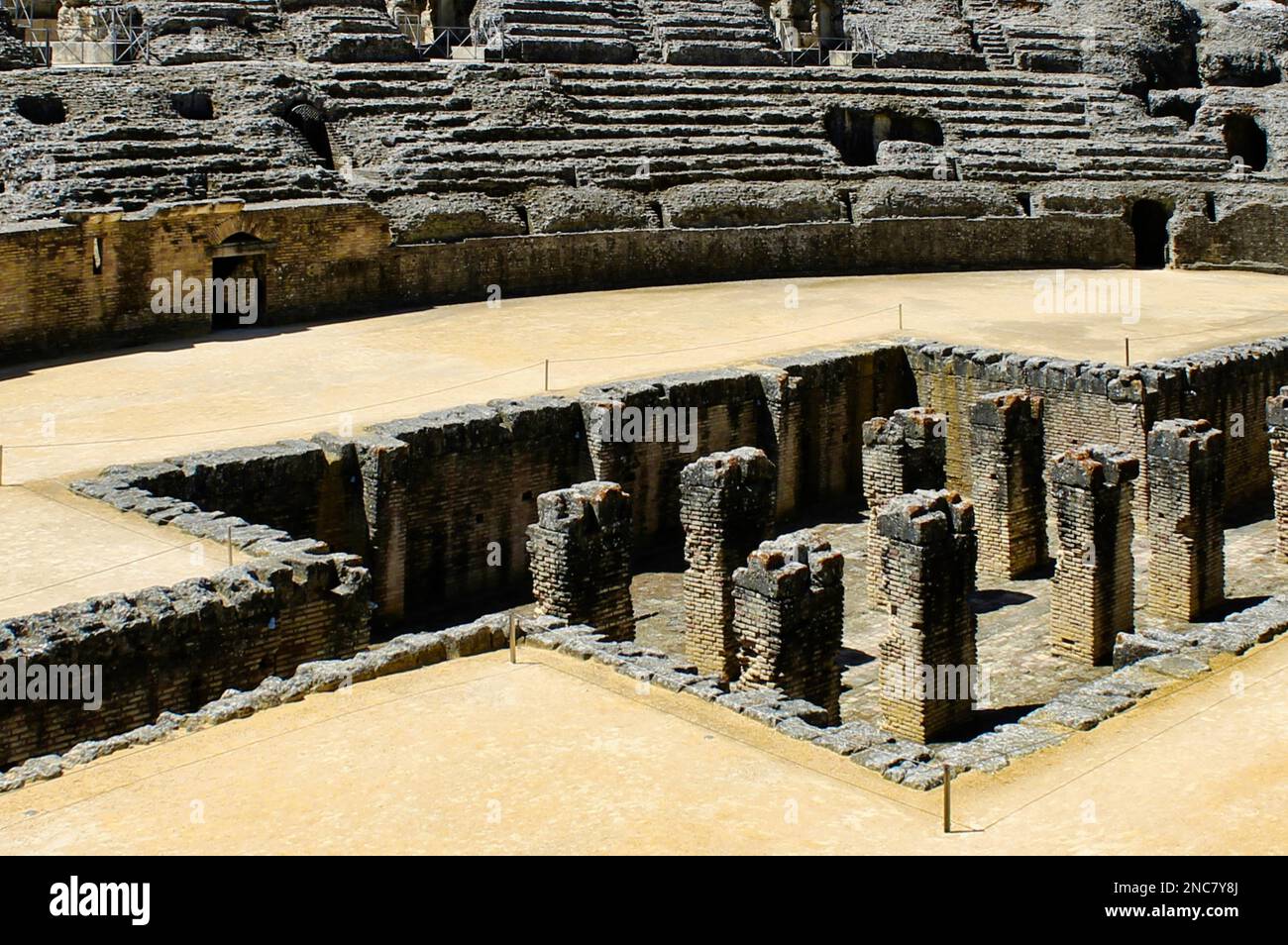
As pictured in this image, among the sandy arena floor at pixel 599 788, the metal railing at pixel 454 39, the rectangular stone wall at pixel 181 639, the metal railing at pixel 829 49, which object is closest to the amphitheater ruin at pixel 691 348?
the rectangular stone wall at pixel 181 639

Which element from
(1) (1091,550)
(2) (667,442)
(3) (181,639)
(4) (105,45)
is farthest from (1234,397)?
(4) (105,45)

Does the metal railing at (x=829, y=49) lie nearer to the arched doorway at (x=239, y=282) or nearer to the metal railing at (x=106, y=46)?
the metal railing at (x=106, y=46)

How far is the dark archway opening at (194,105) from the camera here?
30594 mm

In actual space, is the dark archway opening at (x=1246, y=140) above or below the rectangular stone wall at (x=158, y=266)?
above

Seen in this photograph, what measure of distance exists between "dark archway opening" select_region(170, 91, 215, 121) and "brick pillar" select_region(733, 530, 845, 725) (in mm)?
19177

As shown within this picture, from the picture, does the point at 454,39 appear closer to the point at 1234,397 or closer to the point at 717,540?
the point at 1234,397

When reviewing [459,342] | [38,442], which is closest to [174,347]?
[459,342]

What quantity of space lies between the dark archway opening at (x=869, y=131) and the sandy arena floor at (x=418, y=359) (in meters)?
4.80

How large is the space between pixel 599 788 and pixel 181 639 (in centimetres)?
414

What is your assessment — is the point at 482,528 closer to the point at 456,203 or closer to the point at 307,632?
the point at 307,632

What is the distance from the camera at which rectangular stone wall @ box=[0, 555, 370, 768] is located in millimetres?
12523

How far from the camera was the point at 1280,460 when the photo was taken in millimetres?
20531

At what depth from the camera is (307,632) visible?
14281 mm

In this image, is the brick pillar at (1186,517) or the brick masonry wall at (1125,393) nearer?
the brick pillar at (1186,517)
